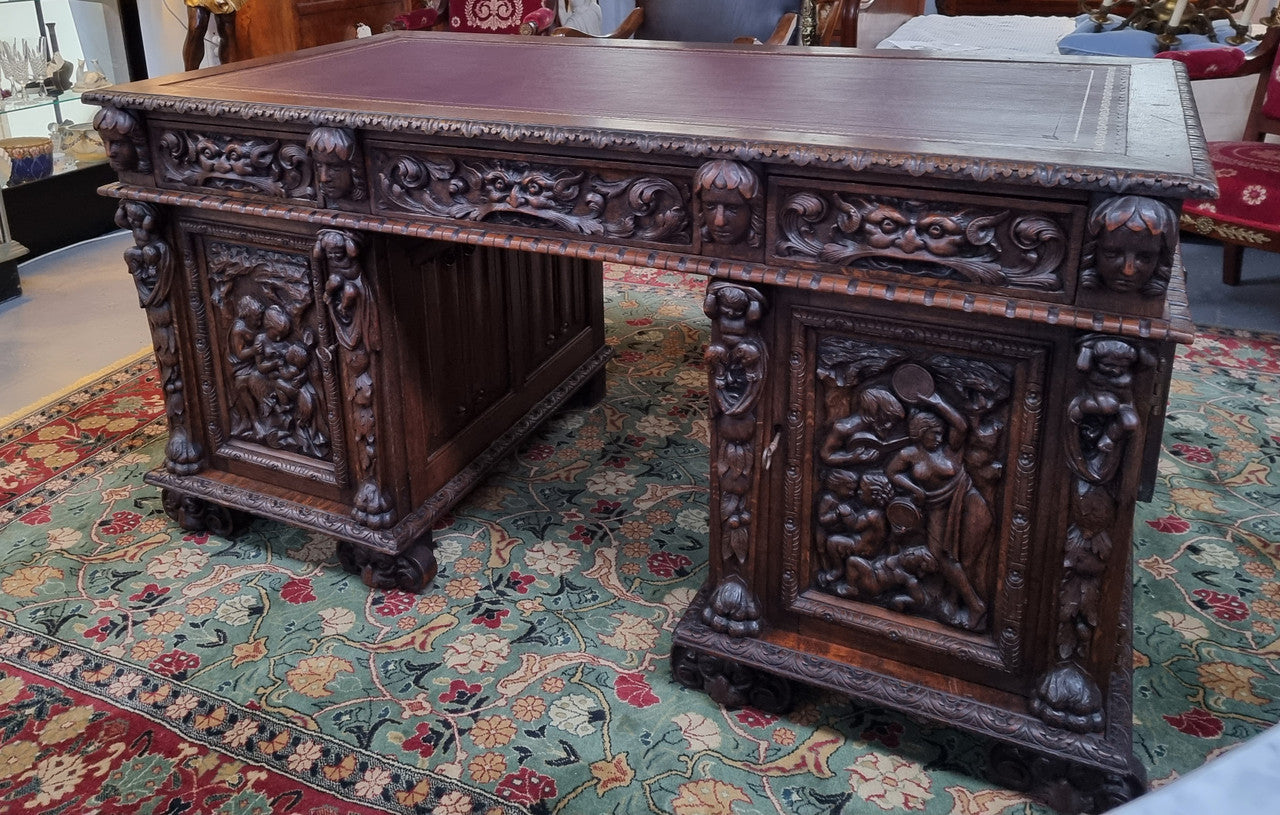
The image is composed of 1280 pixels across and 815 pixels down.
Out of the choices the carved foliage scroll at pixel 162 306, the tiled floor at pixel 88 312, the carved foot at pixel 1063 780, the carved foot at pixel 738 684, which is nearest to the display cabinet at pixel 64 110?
the tiled floor at pixel 88 312

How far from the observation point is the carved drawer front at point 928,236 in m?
1.25

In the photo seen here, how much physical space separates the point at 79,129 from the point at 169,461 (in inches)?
104

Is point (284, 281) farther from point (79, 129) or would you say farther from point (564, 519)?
point (79, 129)

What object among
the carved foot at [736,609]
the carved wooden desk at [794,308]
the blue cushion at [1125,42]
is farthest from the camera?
the blue cushion at [1125,42]

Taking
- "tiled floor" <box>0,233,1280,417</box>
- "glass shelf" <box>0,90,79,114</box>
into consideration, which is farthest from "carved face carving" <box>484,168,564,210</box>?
"glass shelf" <box>0,90,79,114</box>

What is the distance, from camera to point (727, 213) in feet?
4.56

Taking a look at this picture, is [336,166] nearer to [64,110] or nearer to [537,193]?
[537,193]

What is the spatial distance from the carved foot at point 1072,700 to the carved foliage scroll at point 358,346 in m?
1.17

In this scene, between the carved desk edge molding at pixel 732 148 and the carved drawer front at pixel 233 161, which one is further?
the carved drawer front at pixel 233 161

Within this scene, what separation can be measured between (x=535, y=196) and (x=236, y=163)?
0.58m

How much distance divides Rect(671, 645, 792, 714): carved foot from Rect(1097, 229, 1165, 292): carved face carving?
2.65ft

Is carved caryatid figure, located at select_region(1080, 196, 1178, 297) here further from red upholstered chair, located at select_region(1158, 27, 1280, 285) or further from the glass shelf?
the glass shelf

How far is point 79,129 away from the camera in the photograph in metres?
4.10

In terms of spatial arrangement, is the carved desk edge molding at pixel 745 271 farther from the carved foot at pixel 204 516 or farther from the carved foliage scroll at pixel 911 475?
the carved foot at pixel 204 516
